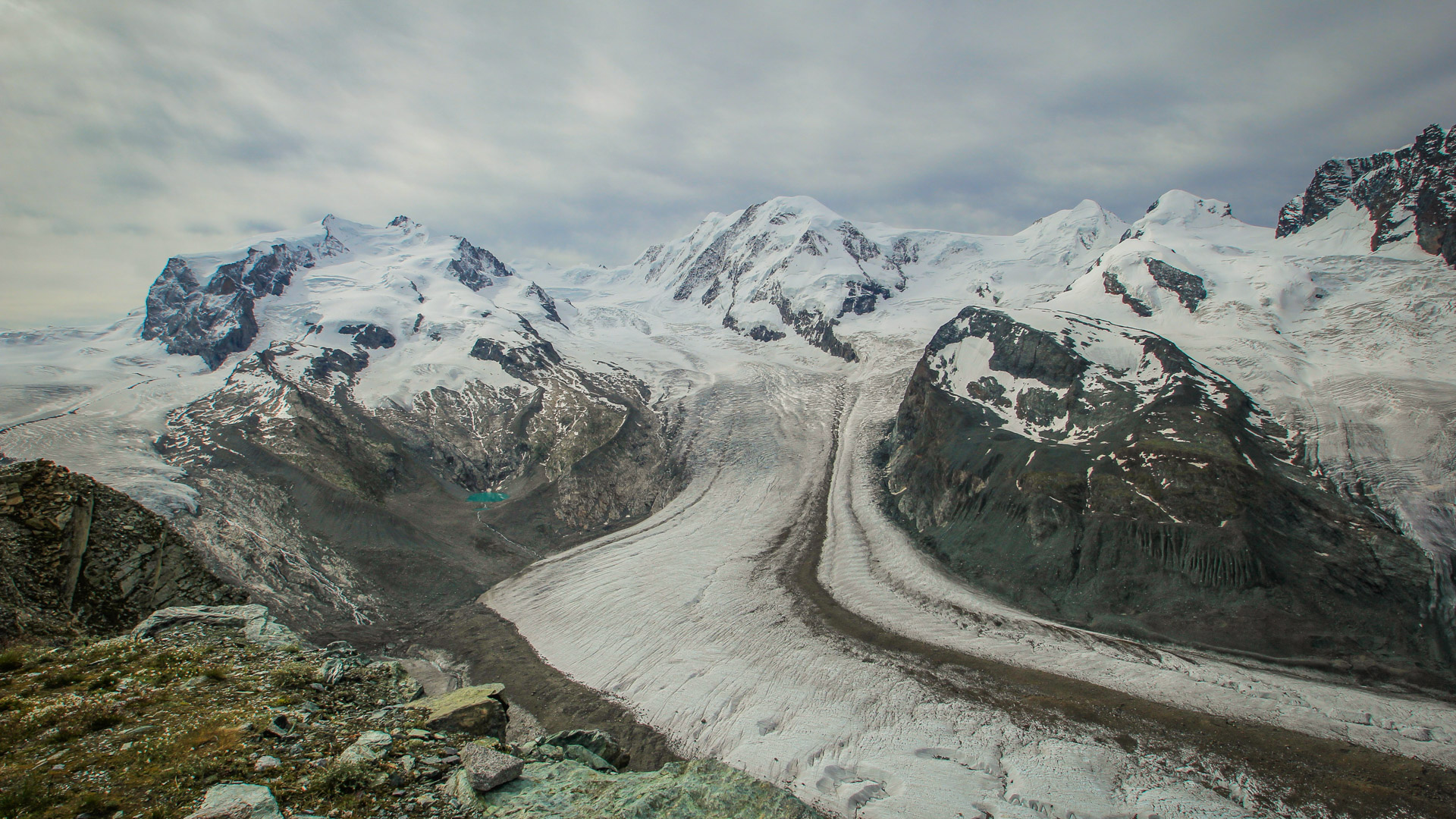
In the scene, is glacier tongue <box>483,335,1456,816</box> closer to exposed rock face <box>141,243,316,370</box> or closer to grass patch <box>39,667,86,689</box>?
grass patch <box>39,667,86,689</box>

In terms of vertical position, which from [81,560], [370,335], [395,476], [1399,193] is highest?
[1399,193]

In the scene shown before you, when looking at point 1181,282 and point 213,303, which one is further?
point 213,303

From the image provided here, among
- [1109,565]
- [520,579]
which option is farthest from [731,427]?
[1109,565]

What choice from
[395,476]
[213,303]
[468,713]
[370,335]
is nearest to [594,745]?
→ [468,713]

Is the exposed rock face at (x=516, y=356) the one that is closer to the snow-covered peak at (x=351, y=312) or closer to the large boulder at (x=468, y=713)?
the snow-covered peak at (x=351, y=312)

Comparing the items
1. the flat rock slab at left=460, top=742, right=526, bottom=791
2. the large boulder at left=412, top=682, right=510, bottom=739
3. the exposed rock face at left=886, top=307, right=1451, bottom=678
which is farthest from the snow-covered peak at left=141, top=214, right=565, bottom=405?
the flat rock slab at left=460, top=742, right=526, bottom=791

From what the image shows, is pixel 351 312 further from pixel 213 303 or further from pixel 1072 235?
pixel 1072 235

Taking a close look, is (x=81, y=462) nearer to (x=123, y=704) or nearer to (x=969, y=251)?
(x=123, y=704)
